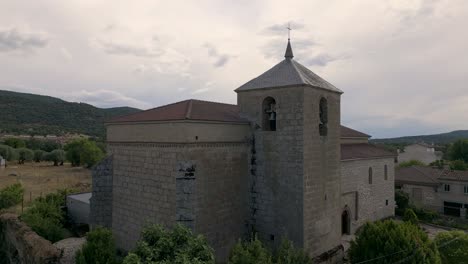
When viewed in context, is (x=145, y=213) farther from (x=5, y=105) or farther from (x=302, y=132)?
(x=5, y=105)

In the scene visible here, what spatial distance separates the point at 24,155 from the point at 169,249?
71.9 metres

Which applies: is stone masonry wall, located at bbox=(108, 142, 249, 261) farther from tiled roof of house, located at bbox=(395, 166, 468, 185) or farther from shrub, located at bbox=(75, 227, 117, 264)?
tiled roof of house, located at bbox=(395, 166, 468, 185)

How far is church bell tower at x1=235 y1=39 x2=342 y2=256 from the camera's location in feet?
47.3

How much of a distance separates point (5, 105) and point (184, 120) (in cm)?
9766

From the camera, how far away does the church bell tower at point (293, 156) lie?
14414mm

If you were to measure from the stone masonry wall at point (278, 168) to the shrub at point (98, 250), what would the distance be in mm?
6492

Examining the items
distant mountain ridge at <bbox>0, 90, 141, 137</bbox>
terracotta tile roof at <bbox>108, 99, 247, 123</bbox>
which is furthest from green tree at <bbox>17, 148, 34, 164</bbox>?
terracotta tile roof at <bbox>108, 99, 247, 123</bbox>

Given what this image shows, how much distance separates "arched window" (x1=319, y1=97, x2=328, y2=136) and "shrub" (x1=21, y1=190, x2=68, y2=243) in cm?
1650

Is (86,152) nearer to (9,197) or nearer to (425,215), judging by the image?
(9,197)

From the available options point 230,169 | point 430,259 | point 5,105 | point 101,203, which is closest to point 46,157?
point 5,105

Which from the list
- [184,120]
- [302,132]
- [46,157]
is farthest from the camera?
[46,157]

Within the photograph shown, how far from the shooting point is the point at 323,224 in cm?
1552

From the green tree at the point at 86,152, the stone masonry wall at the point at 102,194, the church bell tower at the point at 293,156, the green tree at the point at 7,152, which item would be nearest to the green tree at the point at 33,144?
the green tree at the point at 7,152

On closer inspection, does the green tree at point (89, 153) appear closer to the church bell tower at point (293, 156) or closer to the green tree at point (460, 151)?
the church bell tower at point (293, 156)
